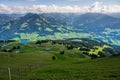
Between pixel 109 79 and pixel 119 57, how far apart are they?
70768 mm

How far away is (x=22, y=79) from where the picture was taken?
3460 inches

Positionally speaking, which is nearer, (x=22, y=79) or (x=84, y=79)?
(x=84, y=79)

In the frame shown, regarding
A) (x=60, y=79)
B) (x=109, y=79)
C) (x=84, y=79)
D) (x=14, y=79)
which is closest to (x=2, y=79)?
(x=14, y=79)

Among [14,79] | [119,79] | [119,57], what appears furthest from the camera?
[119,57]

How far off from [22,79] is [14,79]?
8.10 ft

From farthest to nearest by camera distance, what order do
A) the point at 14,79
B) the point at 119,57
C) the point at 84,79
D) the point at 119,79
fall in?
the point at 119,57 → the point at 14,79 → the point at 84,79 → the point at 119,79

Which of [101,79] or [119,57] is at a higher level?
[101,79]

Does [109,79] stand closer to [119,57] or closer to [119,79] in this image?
[119,79]

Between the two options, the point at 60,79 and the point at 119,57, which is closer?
the point at 60,79

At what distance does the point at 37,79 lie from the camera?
86625 millimetres

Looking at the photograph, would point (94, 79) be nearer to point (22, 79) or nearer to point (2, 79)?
point (22, 79)

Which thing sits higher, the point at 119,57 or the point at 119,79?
the point at 119,79

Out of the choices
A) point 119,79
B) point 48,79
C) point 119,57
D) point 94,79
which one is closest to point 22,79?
point 48,79

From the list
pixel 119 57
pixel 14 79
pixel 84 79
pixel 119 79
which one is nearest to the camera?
pixel 119 79
